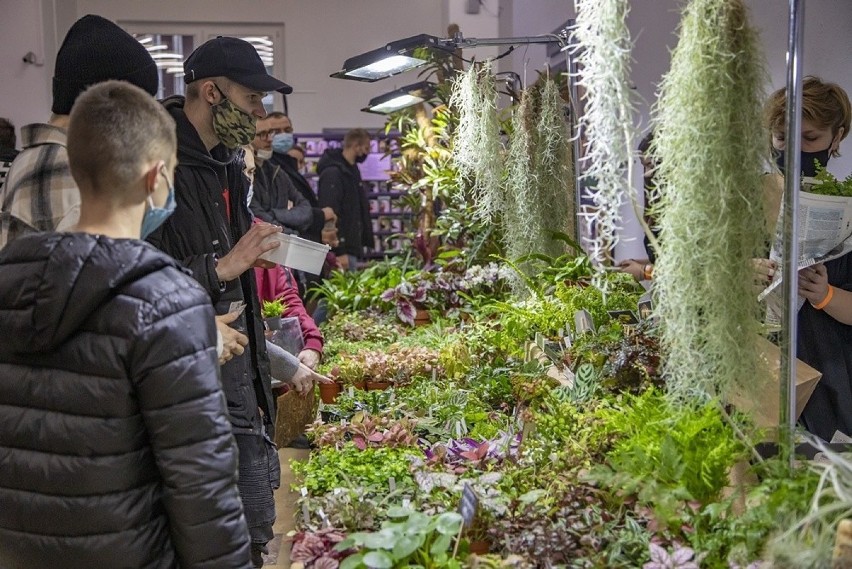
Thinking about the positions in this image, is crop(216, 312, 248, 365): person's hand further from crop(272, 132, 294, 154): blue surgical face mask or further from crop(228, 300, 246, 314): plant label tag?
crop(272, 132, 294, 154): blue surgical face mask

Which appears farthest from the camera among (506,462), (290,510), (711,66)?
(290,510)

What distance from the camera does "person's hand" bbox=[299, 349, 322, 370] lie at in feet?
11.4

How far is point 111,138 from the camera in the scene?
1601 millimetres

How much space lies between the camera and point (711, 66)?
1.79 meters

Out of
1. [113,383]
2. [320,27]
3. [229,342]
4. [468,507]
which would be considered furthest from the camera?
[320,27]

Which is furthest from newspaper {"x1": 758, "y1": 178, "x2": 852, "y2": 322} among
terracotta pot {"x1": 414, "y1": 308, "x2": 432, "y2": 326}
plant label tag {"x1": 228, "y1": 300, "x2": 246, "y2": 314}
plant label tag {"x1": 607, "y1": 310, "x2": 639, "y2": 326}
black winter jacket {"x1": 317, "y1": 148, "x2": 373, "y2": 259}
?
black winter jacket {"x1": 317, "y1": 148, "x2": 373, "y2": 259}

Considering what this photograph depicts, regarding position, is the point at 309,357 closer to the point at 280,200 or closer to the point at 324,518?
the point at 324,518

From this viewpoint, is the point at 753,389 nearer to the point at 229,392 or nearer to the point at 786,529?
the point at 786,529

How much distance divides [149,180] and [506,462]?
4.15ft

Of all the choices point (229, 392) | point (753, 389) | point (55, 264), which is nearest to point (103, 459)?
point (55, 264)

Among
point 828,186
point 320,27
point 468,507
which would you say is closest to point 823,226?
point 828,186

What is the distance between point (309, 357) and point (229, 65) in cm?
132

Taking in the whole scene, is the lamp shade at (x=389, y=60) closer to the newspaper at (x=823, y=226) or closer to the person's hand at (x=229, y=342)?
the newspaper at (x=823, y=226)

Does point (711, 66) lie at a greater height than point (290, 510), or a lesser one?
greater
